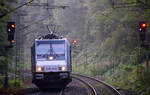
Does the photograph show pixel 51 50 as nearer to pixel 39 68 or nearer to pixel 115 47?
pixel 39 68

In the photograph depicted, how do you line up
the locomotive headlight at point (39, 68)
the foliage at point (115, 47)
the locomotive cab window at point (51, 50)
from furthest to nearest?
the foliage at point (115, 47), the locomotive cab window at point (51, 50), the locomotive headlight at point (39, 68)

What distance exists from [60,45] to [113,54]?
23.9 m

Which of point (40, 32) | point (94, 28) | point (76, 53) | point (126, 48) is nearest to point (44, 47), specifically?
point (126, 48)

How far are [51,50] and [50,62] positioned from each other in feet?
2.87

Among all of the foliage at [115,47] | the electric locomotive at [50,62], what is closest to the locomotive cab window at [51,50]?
the electric locomotive at [50,62]

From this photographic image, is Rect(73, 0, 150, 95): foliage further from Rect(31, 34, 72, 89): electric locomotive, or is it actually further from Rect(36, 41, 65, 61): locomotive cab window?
Rect(36, 41, 65, 61): locomotive cab window

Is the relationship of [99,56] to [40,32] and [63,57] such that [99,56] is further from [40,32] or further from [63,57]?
[40,32]

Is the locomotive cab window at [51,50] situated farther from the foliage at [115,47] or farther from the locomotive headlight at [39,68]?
the foliage at [115,47]

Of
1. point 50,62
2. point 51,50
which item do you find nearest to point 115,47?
point 51,50

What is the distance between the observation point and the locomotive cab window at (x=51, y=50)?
2974 cm

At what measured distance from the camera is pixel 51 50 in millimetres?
29922

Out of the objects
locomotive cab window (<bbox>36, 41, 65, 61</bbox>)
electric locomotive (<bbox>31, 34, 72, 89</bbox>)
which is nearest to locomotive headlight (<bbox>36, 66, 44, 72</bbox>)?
electric locomotive (<bbox>31, 34, 72, 89</bbox>)

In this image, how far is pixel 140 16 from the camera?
44281 mm

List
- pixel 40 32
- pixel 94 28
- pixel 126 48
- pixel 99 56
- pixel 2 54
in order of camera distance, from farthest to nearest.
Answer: pixel 40 32, pixel 94 28, pixel 99 56, pixel 126 48, pixel 2 54
